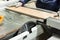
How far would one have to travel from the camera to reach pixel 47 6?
130 cm

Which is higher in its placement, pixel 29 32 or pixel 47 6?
pixel 47 6

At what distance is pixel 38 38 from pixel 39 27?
13 cm

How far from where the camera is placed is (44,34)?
4.02 ft

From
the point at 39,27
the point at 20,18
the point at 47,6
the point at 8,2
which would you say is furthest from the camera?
the point at 8,2

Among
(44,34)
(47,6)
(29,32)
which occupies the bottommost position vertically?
(44,34)

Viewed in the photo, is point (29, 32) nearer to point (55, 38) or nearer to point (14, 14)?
point (55, 38)

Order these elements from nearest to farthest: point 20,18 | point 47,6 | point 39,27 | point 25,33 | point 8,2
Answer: point 25,33, point 39,27, point 20,18, point 47,6, point 8,2

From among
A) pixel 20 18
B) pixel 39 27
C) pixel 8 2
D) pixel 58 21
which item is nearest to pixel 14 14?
pixel 20 18

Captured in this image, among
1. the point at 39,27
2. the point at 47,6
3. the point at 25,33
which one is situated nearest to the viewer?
the point at 25,33

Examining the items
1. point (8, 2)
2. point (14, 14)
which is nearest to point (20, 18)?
point (14, 14)

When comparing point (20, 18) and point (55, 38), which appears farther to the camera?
point (20, 18)

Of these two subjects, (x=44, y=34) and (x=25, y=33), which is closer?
(x=25, y=33)

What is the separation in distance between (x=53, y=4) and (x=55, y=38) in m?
0.39

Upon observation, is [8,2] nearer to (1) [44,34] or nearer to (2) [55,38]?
(1) [44,34]
